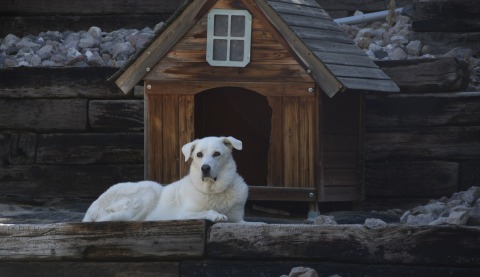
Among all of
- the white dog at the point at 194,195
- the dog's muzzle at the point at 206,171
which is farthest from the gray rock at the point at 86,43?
the dog's muzzle at the point at 206,171

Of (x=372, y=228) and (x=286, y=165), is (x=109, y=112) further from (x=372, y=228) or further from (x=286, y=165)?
(x=372, y=228)

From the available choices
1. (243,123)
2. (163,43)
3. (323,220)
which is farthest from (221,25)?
(243,123)

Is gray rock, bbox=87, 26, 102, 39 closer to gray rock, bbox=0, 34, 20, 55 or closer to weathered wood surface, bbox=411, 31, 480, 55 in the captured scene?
gray rock, bbox=0, 34, 20, 55

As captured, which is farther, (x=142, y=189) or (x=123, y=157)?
(x=123, y=157)

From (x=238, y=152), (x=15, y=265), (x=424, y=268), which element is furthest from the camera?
(x=238, y=152)

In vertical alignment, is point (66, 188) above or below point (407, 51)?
below

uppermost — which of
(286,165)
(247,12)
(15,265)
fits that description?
(247,12)

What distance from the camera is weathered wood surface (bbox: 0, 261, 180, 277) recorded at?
29.3ft

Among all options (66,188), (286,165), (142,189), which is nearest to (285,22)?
(286,165)

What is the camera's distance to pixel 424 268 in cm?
836

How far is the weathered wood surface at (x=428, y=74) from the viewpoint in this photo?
12.0 m

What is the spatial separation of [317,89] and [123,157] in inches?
122

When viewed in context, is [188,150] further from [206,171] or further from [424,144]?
Answer: [424,144]

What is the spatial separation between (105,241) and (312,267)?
63.1 inches
